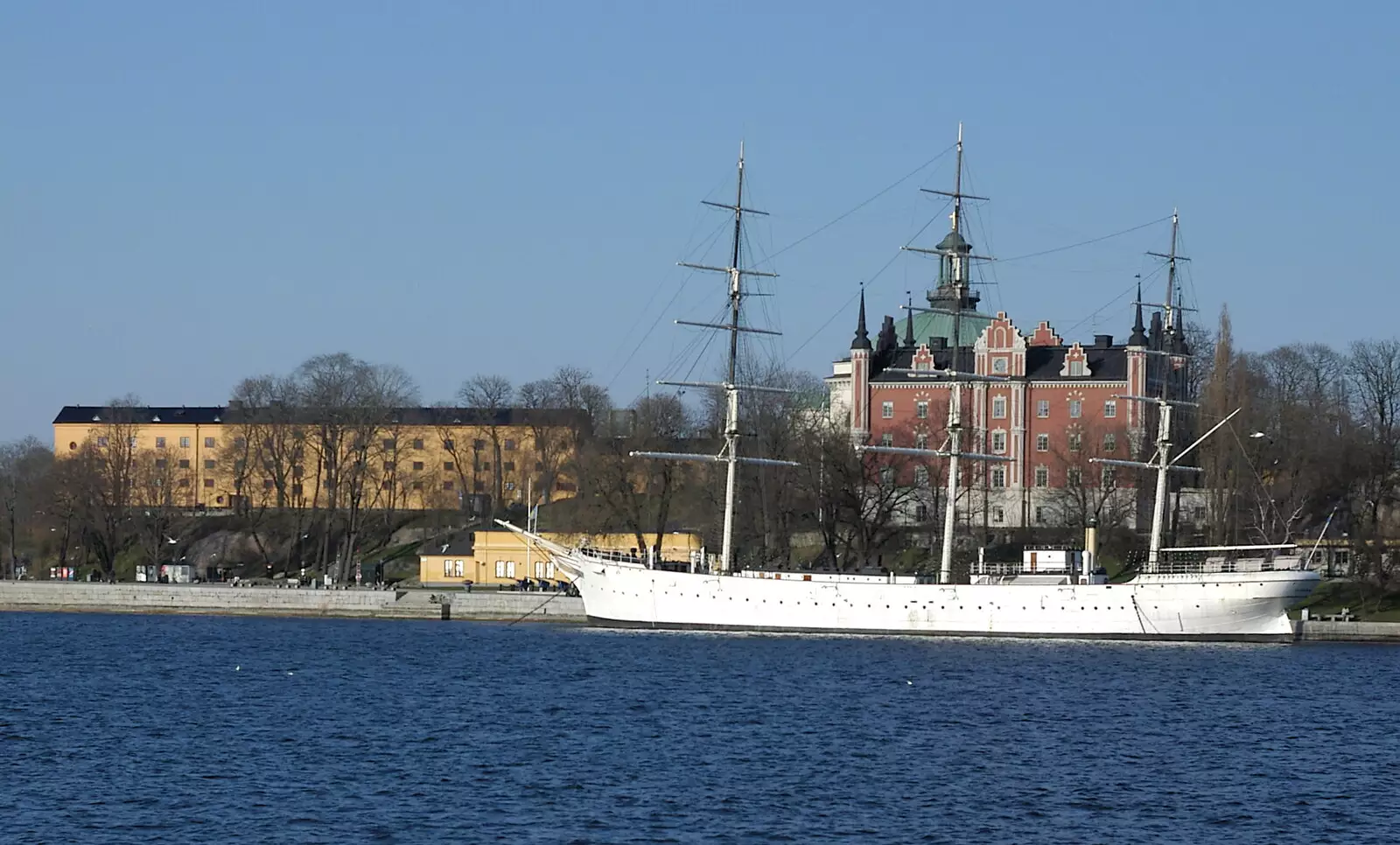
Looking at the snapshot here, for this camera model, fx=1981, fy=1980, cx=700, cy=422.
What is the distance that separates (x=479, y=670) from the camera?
56625 millimetres

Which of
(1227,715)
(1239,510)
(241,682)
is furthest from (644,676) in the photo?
(1239,510)

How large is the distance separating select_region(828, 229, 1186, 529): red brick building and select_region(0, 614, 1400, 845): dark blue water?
34724 millimetres

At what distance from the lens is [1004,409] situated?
11131 centimetres

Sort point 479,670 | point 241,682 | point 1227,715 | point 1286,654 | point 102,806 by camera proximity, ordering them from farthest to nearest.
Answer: point 1286,654 → point 479,670 → point 241,682 → point 1227,715 → point 102,806

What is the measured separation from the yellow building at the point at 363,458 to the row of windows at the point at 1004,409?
1768 cm

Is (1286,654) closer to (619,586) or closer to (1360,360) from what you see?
(619,586)

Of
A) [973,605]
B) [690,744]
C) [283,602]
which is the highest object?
[973,605]

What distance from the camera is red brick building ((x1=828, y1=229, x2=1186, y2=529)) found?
9994cm

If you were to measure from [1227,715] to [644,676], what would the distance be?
16282 millimetres

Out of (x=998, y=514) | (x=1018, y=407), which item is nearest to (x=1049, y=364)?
(x=1018, y=407)

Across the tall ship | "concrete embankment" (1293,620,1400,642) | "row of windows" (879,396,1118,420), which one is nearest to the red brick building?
"row of windows" (879,396,1118,420)

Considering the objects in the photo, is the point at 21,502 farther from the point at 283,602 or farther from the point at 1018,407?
the point at 1018,407

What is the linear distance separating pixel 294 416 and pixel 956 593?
170ft

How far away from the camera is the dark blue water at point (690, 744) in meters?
32.2
